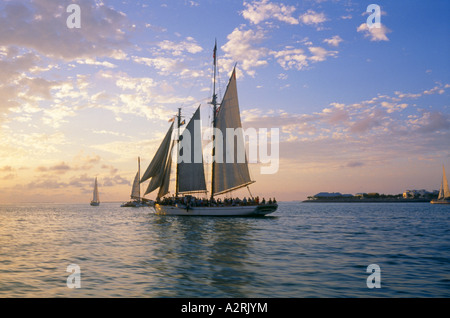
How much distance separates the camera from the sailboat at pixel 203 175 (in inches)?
2306

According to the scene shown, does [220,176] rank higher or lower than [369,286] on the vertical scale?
higher

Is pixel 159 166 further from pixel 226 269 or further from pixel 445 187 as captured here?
pixel 445 187

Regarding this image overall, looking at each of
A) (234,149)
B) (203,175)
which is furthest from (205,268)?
(203,175)

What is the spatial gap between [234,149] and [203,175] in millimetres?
8647

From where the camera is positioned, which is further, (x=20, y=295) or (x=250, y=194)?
(x=250, y=194)

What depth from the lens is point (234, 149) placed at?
191 feet

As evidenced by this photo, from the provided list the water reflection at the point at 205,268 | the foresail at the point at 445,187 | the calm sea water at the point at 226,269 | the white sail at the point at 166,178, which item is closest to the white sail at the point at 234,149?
the white sail at the point at 166,178

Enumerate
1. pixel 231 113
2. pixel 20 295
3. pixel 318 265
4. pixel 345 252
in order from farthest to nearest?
1. pixel 231 113
2. pixel 345 252
3. pixel 318 265
4. pixel 20 295

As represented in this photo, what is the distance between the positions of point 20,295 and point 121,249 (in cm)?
1221

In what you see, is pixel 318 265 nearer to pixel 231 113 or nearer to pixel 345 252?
pixel 345 252

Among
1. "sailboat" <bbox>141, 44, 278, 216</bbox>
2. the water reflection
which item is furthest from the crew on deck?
the water reflection

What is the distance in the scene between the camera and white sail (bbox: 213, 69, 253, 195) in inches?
2287

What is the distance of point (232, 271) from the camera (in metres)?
16.8
